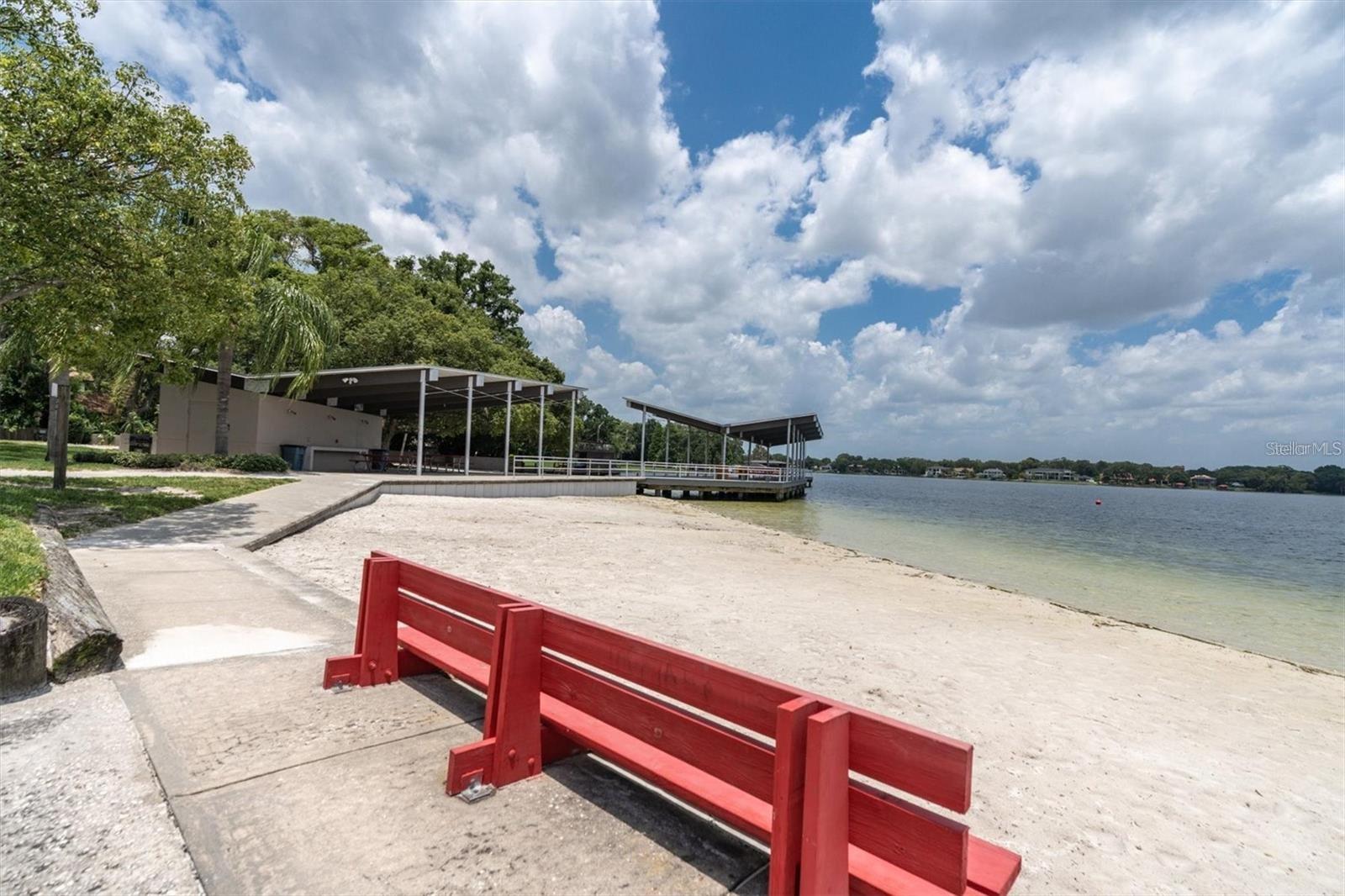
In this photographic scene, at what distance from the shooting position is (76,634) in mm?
3771

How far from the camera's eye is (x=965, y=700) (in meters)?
5.20

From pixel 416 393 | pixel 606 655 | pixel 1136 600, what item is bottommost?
pixel 1136 600

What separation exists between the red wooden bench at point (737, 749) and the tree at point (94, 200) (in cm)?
881

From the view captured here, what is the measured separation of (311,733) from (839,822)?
2605mm

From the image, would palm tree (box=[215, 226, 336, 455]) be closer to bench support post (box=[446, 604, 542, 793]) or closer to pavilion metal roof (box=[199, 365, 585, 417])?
pavilion metal roof (box=[199, 365, 585, 417])

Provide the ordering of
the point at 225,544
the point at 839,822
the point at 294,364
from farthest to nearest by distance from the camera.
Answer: the point at 294,364, the point at 225,544, the point at 839,822

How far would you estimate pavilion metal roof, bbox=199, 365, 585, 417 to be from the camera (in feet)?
71.6

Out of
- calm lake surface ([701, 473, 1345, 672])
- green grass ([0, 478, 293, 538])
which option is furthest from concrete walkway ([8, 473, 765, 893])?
calm lake surface ([701, 473, 1345, 672])

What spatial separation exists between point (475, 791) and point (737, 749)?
1.18 meters

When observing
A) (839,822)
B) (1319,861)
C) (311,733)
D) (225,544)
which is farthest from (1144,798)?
(225,544)

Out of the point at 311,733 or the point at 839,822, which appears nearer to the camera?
the point at 839,822

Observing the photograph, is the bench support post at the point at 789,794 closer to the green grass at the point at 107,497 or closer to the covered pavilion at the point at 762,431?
the green grass at the point at 107,497

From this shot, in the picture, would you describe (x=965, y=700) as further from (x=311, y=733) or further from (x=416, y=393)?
(x=416, y=393)

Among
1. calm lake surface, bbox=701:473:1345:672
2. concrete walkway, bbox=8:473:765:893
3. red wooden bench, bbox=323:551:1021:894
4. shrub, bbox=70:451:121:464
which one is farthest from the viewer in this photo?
shrub, bbox=70:451:121:464
